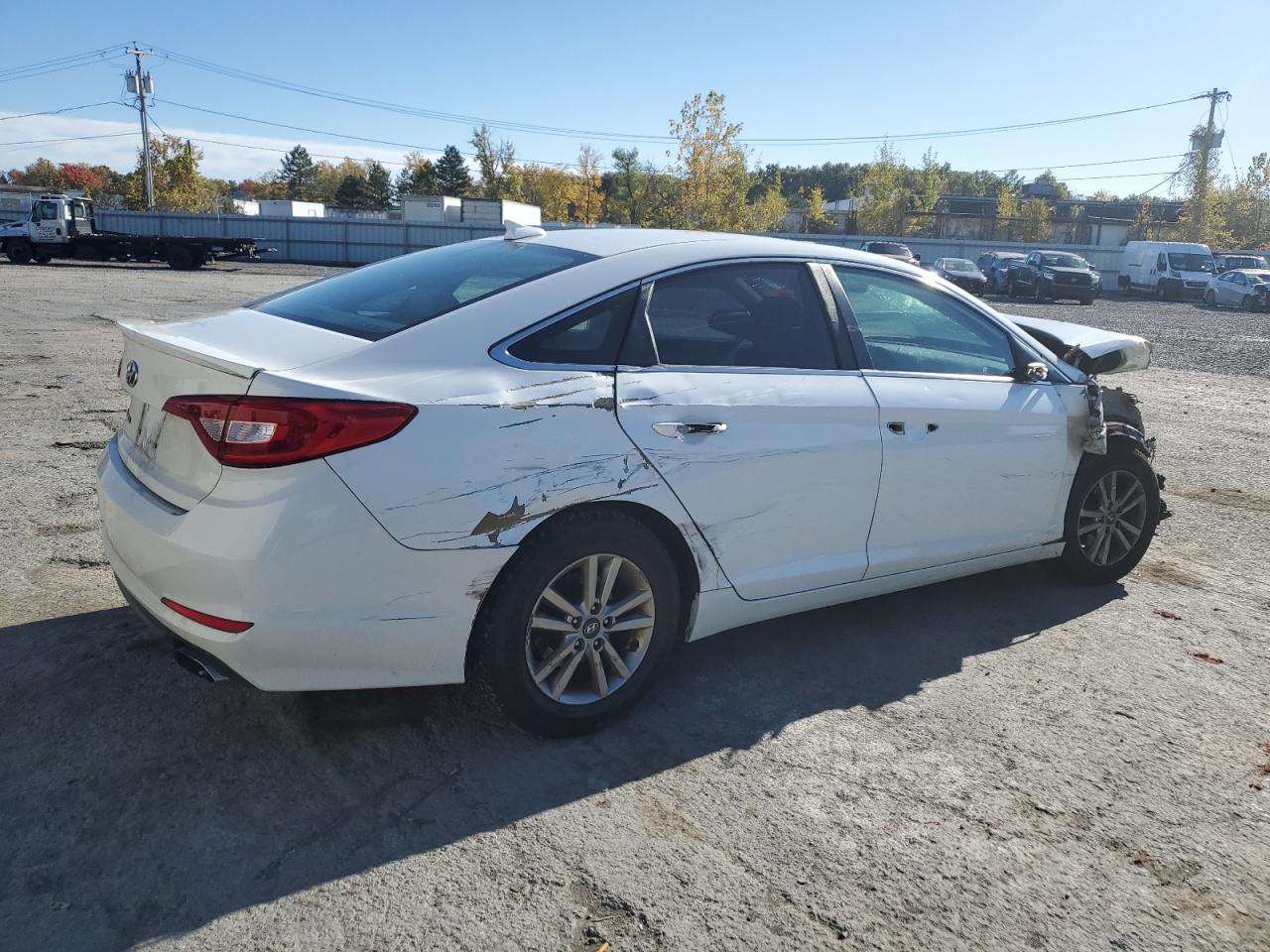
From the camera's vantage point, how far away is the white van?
→ 123 feet

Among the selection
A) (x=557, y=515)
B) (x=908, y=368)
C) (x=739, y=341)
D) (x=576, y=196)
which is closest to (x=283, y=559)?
(x=557, y=515)

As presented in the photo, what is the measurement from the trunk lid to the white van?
40797 mm

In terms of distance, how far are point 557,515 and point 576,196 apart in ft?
244

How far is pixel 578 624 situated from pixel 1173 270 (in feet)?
135

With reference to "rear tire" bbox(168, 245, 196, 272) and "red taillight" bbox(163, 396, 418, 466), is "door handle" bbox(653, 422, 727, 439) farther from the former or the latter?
"rear tire" bbox(168, 245, 196, 272)

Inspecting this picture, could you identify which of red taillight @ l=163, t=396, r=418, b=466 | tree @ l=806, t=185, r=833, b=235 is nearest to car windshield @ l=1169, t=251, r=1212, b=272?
tree @ l=806, t=185, r=833, b=235

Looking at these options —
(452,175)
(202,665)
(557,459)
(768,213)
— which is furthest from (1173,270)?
(452,175)

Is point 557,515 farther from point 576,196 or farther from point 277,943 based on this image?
point 576,196

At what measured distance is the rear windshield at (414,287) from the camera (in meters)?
3.21

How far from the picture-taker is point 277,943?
2264 millimetres

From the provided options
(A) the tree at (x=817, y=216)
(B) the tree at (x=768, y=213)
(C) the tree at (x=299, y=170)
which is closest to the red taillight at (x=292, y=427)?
(B) the tree at (x=768, y=213)

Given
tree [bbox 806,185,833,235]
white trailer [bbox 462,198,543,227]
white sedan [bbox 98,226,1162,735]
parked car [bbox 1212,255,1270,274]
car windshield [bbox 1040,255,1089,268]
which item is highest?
tree [bbox 806,185,833,235]

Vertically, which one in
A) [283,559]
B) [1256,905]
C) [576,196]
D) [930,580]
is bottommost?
[1256,905]

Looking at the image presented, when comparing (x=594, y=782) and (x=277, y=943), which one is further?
(x=594, y=782)
